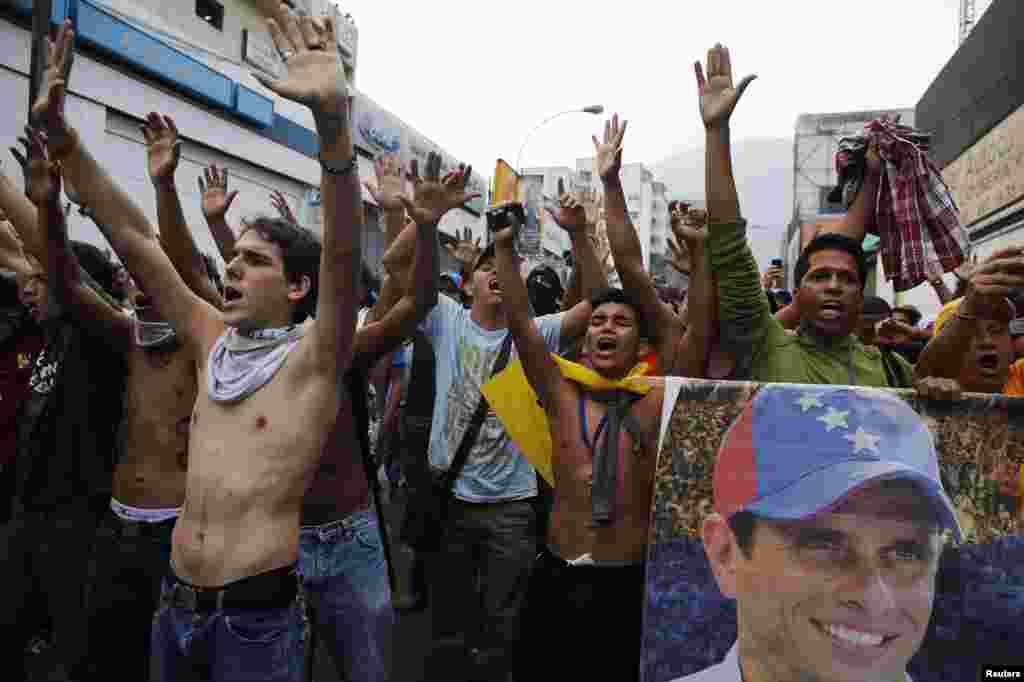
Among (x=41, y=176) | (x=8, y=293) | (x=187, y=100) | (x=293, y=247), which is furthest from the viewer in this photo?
(x=187, y=100)

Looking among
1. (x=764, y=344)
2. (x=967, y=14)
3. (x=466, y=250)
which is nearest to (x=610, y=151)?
(x=764, y=344)

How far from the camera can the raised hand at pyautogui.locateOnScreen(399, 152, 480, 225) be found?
2.88 metres

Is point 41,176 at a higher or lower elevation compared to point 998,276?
higher

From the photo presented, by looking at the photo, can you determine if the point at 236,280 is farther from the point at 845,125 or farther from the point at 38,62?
the point at 845,125

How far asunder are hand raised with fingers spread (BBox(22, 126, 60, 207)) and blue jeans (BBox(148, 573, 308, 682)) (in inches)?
62.3

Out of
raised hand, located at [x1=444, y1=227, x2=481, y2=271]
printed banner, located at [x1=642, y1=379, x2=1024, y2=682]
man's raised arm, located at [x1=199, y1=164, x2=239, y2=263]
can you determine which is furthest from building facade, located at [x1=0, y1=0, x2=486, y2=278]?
printed banner, located at [x1=642, y1=379, x2=1024, y2=682]

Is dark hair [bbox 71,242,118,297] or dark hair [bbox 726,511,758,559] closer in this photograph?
dark hair [bbox 726,511,758,559]

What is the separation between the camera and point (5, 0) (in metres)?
11.1

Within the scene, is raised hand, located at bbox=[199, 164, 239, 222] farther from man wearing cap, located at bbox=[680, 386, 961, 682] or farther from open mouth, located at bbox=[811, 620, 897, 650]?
open mouth, located at bbox=[811, 620, 897, 650]

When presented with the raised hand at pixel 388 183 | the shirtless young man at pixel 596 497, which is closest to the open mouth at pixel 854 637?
the shirtless young man at pixel 596 497

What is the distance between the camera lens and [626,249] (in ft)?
11.2

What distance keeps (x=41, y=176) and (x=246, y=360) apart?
1251 mm

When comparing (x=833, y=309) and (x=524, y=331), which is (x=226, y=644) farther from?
(x=833, y=309)

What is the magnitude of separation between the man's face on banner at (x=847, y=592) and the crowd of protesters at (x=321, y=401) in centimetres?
3
